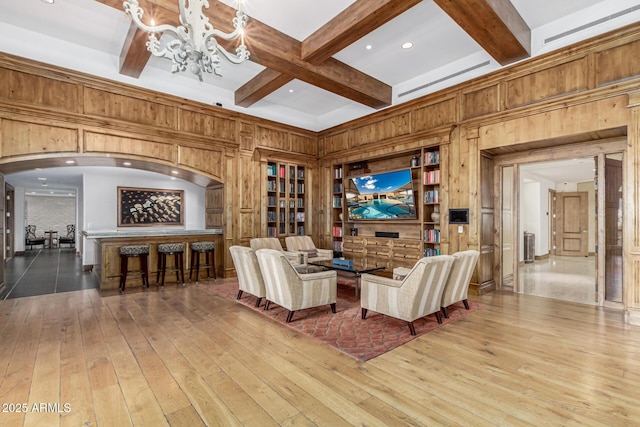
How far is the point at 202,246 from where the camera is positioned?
634 cm

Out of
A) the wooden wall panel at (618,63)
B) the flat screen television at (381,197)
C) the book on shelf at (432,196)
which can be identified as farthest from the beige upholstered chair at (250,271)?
the wooden wall panel at (618,63)

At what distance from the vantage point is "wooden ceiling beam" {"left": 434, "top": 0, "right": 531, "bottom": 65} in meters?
3.57

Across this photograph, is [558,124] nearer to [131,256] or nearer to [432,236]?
[432,236]

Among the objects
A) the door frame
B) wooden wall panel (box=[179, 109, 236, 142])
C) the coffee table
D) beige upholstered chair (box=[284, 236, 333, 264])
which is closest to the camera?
the door frame

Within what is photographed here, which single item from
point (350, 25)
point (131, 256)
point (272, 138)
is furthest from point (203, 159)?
point (350, 25)

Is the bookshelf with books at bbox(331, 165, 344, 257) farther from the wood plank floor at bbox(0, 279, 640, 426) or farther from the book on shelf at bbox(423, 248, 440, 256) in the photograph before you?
the wood plank floor at bbox(0, 279, 640, 426)

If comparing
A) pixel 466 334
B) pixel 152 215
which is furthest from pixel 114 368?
pixel 152 215

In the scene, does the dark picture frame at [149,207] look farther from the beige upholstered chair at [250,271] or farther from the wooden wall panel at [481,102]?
the wooden wall panel at [481,102]

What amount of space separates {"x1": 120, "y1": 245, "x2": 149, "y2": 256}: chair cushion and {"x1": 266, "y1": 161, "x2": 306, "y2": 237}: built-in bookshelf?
8.90 ft

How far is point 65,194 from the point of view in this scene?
48.5 feet

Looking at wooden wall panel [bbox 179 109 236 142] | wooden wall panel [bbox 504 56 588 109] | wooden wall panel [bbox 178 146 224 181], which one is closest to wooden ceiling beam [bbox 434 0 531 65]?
wooden wall panel [bbox 504 56 588 109]

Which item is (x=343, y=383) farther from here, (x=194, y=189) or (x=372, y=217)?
(x=194, y=189)

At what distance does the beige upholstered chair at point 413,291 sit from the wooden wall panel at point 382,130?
358 cm

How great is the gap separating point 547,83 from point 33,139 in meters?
7.80
